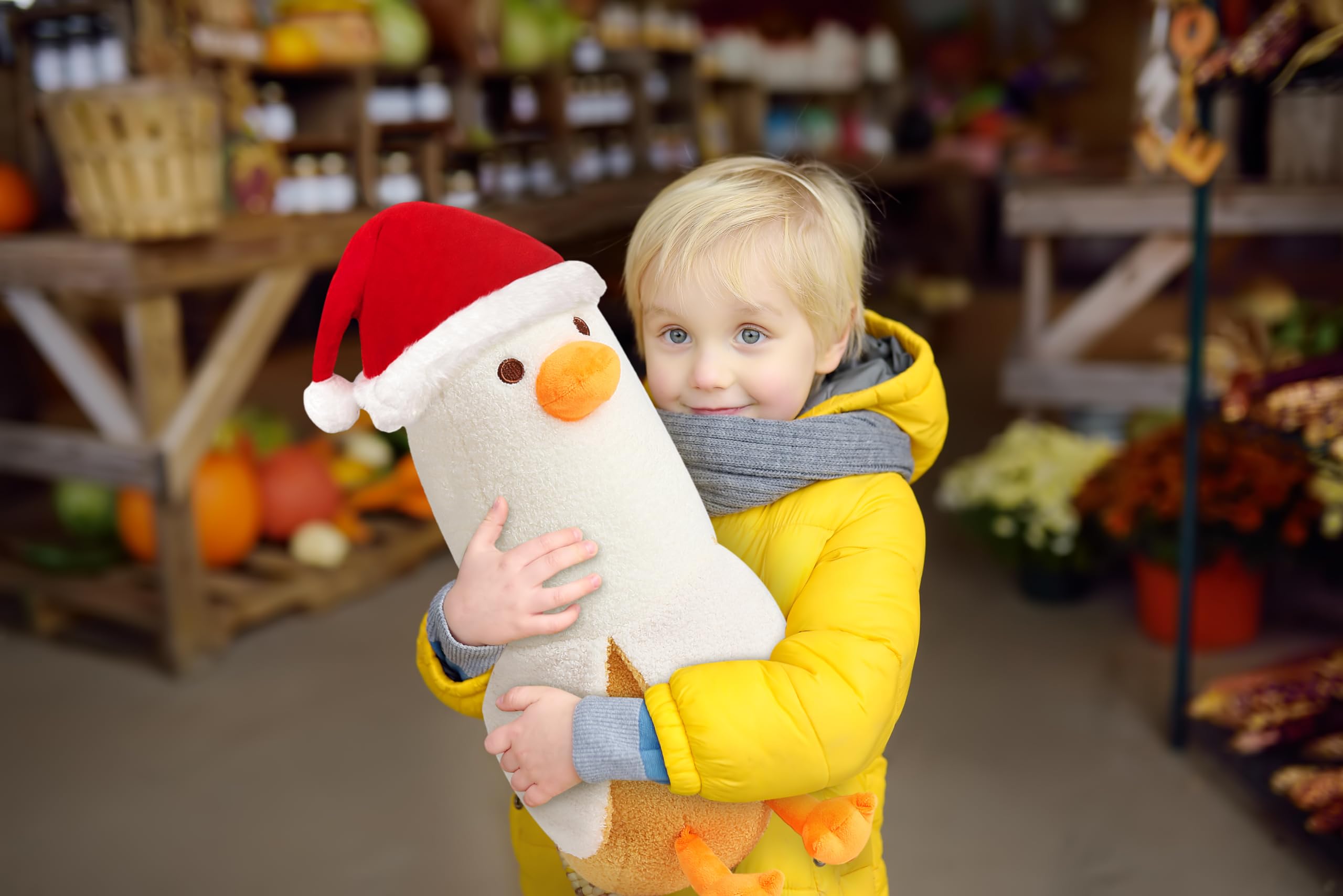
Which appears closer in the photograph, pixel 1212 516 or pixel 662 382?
pixel 662 382

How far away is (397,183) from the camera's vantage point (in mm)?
2986

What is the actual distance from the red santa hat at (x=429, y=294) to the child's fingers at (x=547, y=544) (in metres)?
0.12

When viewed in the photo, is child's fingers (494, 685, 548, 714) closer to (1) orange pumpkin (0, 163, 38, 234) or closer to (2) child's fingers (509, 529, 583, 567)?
(2) child's fingers (509, 529, 583, 567)

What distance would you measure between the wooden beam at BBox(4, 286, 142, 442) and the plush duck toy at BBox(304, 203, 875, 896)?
1820 millimetres

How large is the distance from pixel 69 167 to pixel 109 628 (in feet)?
3.57

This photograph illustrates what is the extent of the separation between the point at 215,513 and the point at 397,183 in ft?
3.20

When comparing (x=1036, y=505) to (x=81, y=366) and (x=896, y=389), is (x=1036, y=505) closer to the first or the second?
(x=896, y=389)

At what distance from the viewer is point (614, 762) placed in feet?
2.64

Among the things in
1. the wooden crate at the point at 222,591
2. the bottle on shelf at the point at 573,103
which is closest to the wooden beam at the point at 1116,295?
the bottle on shelf at the point at 573,103

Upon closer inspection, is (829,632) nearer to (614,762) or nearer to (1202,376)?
(614,762)

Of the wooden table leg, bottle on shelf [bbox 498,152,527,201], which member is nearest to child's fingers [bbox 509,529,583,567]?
the wooden table leg

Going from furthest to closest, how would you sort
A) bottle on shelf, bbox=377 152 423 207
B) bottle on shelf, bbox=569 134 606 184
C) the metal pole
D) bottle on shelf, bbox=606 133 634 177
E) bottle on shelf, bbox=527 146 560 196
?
bottle on shelf, bbox=606 133 634 177 → bottle on shelf, bbox=569 134 606 184 → bottle on shelf, bbox=527 146 560 196 → bottle on shelf, bbox=377 152 423 207 → the metal pole

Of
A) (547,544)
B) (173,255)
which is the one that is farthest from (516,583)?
(173,255)

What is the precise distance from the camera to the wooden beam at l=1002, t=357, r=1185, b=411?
285 centimetres
